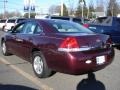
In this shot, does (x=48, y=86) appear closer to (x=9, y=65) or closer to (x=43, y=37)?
(x=43, y=37)

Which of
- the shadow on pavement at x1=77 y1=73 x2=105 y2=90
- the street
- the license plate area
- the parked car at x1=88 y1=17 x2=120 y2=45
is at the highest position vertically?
the parked car at x1=88 y1=17 x2=120 y2=45

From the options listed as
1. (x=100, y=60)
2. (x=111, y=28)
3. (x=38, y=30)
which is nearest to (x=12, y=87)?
(x=38, y=30)

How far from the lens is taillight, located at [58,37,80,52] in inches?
274

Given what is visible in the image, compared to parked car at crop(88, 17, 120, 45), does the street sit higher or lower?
lower

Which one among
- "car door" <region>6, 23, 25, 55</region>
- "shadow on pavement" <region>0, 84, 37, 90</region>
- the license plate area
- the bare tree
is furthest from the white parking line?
the bare tree

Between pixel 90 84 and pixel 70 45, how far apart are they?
1.06 m

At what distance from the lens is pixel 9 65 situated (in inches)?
372

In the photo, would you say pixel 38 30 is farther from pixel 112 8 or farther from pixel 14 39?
pixel 112 8

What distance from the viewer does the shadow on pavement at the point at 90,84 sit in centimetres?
684

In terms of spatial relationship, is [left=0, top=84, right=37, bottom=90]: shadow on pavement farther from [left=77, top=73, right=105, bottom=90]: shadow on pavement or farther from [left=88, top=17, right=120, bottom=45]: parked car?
[left=88, top=17, right=120, bottom=45]: parked car

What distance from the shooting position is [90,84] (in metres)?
7.20

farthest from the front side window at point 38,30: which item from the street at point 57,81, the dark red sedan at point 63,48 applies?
the street at point 57,81

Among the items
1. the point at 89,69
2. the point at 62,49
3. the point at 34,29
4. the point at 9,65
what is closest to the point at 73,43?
the point at 62,49

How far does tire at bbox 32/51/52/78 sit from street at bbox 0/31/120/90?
0.13 m
